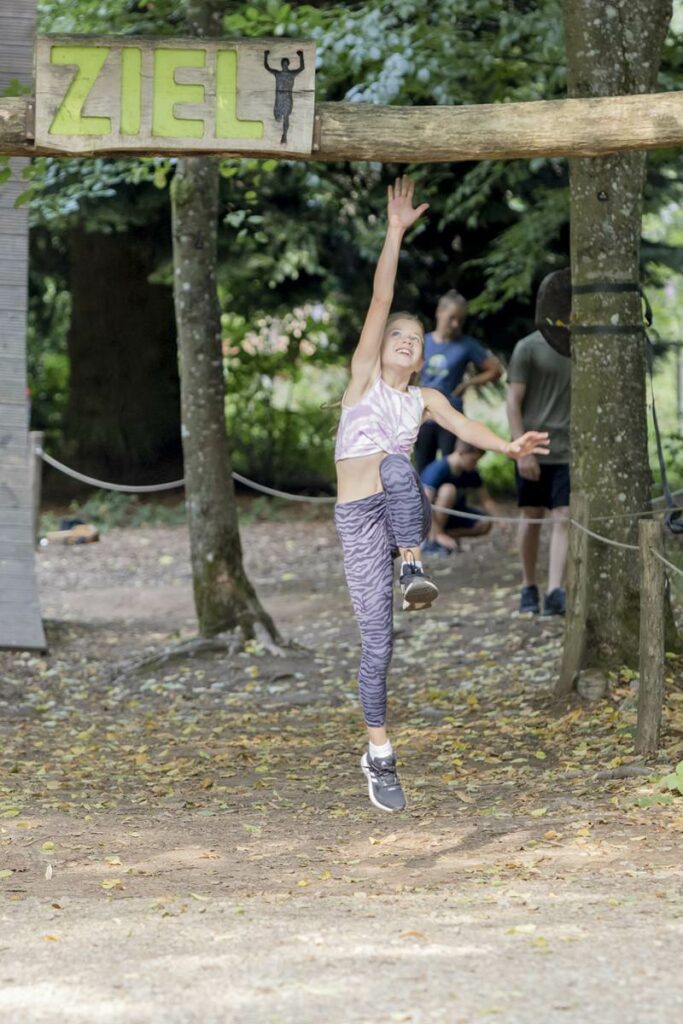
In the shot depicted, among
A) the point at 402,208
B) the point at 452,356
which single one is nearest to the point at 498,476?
the point at 452,356

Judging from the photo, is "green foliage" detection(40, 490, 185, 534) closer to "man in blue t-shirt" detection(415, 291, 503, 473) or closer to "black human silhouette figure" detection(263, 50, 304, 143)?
"man in blue t-shirt" detection(415, 291, 503, 473)

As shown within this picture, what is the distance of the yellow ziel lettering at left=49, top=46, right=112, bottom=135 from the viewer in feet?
19.9

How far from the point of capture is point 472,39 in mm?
11203

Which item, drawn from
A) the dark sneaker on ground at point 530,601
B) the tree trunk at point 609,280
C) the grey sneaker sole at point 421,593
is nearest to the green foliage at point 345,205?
the tree trunk at point 609,280

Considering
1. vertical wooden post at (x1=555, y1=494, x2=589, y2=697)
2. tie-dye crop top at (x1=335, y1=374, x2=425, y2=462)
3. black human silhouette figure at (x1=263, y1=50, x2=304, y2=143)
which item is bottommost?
vertical wooden post at (x1=555, y1=494, x2=589, y2=697)

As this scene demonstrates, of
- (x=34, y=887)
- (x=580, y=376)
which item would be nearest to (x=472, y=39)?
(x=580, y=376)

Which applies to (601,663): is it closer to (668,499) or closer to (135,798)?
(668,499)

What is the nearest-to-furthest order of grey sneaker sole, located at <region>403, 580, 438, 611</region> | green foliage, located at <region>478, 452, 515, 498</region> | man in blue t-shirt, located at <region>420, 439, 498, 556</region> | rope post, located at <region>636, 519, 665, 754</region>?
1. grey sneaker sole, located at <region>403, 580, 438, 611</region>
2. rope post, located at <region>636, 519, 665, 754</region>
3. man in blue t-shirt, located at <region>420, 439, 498, 556</region>
4. green foliage, located at <region>478, 452, 515, 498</region>

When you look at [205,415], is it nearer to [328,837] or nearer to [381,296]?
[381,296]

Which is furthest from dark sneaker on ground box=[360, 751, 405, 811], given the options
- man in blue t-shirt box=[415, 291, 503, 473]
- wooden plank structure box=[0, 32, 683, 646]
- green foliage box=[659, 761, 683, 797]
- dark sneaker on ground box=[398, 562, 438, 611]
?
man in blue t-shirt box=[415, 291, 503, 473]

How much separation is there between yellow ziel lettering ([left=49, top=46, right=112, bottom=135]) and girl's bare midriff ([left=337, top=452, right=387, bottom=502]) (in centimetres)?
168

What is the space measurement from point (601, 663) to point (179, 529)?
1074 centimetres

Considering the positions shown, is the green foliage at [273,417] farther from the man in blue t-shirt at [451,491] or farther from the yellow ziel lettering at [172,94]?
the yellow ziel lettering at [172,94]

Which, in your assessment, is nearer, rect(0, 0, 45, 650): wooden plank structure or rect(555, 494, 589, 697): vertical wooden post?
rect(555, 494, 589, 697): vertical wooden post
